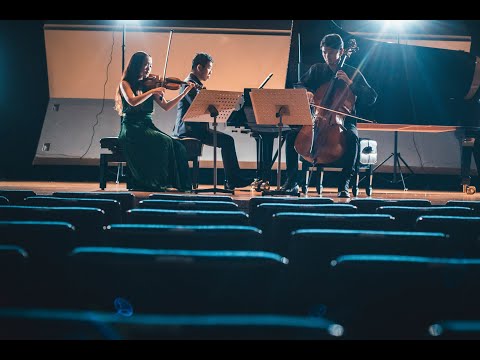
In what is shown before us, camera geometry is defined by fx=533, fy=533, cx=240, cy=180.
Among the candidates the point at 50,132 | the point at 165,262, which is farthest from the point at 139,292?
the point at 50,132

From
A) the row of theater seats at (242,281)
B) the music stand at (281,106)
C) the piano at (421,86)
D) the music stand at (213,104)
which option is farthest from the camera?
the piano at (421,86)

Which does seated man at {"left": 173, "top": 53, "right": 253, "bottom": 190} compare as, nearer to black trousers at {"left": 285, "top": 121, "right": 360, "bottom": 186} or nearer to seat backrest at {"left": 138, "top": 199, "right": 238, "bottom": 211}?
black trousers at {"left": 285, "top": 121, "right": 360, "bottom": 186}

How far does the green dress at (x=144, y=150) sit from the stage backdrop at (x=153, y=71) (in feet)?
9.29

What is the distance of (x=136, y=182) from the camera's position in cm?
498

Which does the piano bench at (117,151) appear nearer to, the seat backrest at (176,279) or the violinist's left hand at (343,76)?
the violinist's left hand at (343,76)

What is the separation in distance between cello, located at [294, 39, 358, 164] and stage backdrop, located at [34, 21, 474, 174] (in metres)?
3.04

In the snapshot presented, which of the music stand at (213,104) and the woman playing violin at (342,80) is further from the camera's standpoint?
the woman playing violin at (342,80)

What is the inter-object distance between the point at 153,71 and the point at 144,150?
3303 millimetres

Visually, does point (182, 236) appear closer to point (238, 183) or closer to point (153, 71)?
point (238, 183)

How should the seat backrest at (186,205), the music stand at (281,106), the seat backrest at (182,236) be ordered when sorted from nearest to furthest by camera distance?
the seat backrest at (182,236) < the seat backrest at (186,205) < the music stand at (281,106)

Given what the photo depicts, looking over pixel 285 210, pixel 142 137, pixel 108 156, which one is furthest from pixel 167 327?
pixel 108 156

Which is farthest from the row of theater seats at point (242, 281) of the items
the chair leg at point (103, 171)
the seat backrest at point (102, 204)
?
the chair leg at point (103, 171)

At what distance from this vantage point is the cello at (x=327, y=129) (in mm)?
4812

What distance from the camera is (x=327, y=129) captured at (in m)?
4.83
